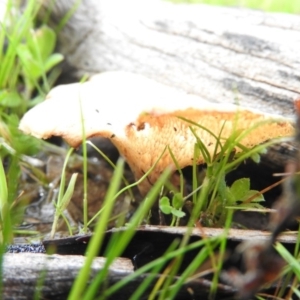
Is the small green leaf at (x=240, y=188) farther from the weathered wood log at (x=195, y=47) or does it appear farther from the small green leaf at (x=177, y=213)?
the weathered wood log at (x=195, y=47)

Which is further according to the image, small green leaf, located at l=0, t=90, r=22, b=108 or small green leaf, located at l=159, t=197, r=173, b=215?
small green leaf, located at l=0, t=90, r=22, b=108

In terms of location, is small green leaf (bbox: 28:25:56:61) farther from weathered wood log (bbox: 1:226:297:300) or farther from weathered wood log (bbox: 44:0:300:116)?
weathered wood log (bbox: 1:226:297:300)

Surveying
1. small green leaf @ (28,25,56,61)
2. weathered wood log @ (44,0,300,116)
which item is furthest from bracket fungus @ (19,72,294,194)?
small green leaf @ (28,25,56,61)

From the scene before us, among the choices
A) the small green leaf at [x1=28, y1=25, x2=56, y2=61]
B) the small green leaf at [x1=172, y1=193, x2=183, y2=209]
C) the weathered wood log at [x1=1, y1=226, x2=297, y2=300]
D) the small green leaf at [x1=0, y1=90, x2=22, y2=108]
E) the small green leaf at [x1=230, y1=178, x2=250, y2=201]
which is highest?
the small green leaf at [x1=28, y1=25, x2=56, y2=61]

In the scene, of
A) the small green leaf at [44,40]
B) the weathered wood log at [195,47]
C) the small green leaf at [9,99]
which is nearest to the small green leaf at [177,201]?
the weathered wood log at [195,47]

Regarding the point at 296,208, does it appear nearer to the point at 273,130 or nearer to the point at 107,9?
the point at 273,130
